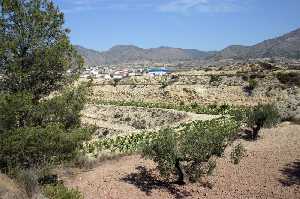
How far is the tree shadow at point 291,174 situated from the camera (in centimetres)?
1950

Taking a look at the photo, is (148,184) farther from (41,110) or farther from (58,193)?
(41,110)

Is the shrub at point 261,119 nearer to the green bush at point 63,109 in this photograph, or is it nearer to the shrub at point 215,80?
the green bush at point 63,109

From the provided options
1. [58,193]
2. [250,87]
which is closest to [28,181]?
[58,193]

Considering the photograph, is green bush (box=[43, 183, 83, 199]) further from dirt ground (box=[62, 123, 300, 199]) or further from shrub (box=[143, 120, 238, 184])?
shrub (box=[143, 120, 238, 184])

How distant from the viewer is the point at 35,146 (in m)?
16.7

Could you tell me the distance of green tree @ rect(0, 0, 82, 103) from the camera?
18.2m

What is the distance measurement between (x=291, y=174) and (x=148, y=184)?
6.73 metres

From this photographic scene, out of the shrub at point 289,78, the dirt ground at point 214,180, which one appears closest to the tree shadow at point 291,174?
the dirt ground at point 214,180

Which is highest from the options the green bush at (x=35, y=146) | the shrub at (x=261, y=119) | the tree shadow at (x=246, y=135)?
the green bush at (x=35, y=146)

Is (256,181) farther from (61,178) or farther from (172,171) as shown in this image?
(61,178)

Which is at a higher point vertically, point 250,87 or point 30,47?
point 30,47

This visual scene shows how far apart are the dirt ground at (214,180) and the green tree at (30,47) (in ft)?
14.7

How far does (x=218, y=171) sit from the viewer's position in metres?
21.3

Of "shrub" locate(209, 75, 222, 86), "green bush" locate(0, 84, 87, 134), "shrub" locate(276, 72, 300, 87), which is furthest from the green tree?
"shrub" locate(209, 75, 222, 86)
